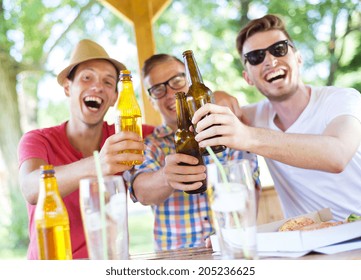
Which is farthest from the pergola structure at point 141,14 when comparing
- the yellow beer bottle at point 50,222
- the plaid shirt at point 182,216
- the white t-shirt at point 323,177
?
the yellow beer bottle at point 50,222

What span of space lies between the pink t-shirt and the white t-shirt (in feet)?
3.06

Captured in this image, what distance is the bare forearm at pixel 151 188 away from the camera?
1.77m

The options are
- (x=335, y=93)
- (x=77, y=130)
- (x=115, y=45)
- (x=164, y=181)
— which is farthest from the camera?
(x=115, y=45)

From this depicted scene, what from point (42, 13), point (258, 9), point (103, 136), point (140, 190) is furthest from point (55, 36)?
point (140, 190)

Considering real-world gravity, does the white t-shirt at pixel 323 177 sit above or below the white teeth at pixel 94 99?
below

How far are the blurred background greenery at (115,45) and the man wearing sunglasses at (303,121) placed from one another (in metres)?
3.71

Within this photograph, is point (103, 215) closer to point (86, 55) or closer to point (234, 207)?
point (234, 207)

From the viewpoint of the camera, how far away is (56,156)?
6.82ft

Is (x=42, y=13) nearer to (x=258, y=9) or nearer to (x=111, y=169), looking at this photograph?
(x=258, y=9)

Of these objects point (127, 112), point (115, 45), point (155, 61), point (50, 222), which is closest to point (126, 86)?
point (127, 112)

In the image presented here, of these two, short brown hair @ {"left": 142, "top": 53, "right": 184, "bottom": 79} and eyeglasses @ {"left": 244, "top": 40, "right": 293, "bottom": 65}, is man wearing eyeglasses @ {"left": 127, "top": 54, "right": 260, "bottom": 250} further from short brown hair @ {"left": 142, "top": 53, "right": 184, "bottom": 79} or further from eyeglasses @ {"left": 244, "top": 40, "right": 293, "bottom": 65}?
eyeglasses @ {"left": 244, "top": 40, "right": 293, "bottom": 65}

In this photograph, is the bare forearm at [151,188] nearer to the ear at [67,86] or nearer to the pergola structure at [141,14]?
the ear at [67,86]

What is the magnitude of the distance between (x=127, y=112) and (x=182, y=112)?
196 mm

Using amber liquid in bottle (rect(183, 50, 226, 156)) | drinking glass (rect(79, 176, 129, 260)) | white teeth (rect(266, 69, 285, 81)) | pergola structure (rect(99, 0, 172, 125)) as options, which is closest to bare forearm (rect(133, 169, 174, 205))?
amber liquid in bottle (rect(183, 50, 226, 156))
